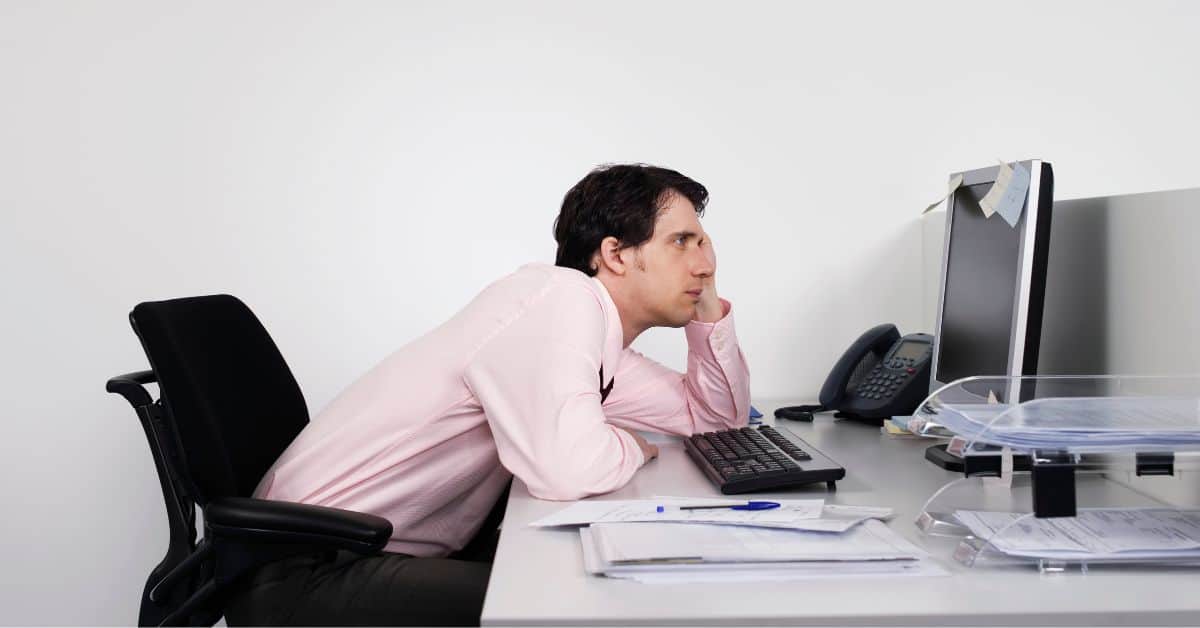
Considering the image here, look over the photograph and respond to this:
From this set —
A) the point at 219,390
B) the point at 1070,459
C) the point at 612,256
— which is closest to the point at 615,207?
the point at 612,256

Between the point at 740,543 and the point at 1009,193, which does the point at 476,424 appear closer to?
the point at 740,543

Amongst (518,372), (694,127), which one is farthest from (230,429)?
(694,127)

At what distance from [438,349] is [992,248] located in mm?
896

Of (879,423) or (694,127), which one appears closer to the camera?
(879,423)

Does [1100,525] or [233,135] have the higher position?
[233,135]

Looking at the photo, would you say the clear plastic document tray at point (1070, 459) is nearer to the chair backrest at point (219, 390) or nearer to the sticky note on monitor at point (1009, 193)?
the sticky note on monitor at point (1009, 193)

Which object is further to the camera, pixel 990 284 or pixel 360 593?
pixel 990 284

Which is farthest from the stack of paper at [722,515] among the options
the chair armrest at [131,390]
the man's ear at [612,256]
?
the chair armrest at [131,390]

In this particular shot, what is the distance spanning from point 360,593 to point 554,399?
1.19 feet

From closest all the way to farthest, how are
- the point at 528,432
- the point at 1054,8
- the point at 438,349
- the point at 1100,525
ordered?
1. the point at 1100,525
2. the point at 528,432
3. the point at 438,349
4. the point at 1054,8

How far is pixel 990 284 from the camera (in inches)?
63.5

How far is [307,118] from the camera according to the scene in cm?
245

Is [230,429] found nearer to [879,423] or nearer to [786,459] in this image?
[786,459]

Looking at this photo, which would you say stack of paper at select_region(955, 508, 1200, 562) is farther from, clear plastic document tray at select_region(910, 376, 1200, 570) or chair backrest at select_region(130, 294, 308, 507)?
chair backrest at select_region(130, 294, 308, 507)
